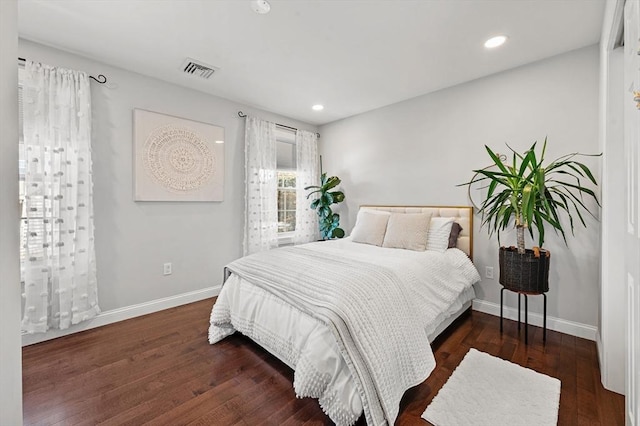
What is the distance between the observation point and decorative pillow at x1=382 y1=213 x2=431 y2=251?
2.73 metres

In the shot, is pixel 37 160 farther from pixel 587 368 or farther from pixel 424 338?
pixel 587 368

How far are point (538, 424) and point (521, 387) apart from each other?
1.01ft

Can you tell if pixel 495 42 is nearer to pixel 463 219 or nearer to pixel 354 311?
pixel 463 219

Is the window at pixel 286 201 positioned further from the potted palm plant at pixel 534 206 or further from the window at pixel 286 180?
the potted palm plant at pixel 534 206

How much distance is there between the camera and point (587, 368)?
6.27 ft

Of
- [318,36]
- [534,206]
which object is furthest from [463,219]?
[318,36]

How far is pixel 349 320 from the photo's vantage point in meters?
1.40

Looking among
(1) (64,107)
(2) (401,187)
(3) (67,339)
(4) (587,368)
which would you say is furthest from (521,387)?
(1) (64,107)

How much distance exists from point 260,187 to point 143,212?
1420 mm

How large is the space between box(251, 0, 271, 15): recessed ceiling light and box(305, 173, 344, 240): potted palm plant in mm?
2428

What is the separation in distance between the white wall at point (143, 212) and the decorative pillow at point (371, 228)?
1653mm

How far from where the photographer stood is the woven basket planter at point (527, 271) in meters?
2.20

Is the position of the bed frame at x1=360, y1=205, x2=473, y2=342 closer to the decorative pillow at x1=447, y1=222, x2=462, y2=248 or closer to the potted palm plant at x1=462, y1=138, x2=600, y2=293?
the decorative pillow at x1=447, y1=222, x2=462, y2=248

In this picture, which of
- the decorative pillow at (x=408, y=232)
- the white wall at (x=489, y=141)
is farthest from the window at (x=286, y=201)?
the decorative pillow at (x=408, y=232)
